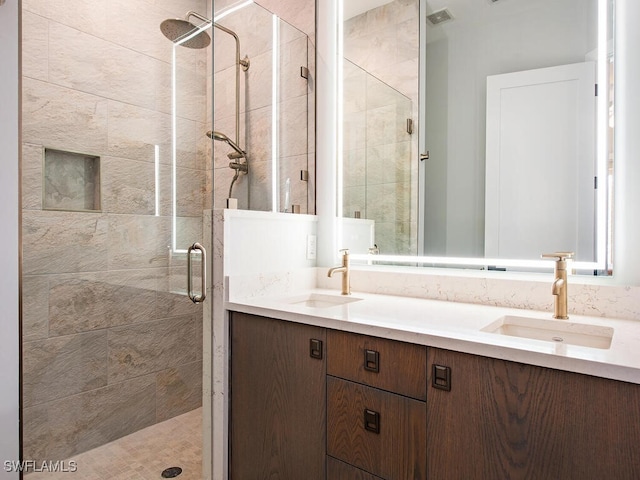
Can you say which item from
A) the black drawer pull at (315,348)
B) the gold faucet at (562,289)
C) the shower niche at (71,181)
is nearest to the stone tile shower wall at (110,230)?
the shower niche at (71,181)

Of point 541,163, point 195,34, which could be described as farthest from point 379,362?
point 195,34

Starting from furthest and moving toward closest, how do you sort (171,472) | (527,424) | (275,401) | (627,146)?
(171,472) → (275,401) → (627,146) → (527,424)

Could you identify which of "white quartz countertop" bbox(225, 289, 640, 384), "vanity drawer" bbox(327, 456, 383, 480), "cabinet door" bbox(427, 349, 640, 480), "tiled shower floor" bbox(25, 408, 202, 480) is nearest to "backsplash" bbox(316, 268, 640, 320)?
"white quartz countertop" bbox(225, 289, 640, 384)

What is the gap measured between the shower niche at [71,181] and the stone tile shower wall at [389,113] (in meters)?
1.11

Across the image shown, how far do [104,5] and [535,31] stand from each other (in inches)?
64.0

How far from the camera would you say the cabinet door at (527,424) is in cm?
79

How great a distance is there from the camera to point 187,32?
1.68 meters

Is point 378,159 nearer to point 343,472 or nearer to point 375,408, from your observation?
point 375,408

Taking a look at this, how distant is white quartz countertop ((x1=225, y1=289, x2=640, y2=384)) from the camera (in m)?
0.83

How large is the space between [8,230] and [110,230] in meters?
0.35

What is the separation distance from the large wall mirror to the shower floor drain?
1.23 m

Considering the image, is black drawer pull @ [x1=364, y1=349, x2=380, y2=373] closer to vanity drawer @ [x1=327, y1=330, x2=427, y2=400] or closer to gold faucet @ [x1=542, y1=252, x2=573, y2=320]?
vanity drawer @ [x1=327, y1=330, x2=427, y2=400]

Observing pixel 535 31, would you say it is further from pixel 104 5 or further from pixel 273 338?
pixel 104 5

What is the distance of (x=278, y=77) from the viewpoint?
1.90 metres
